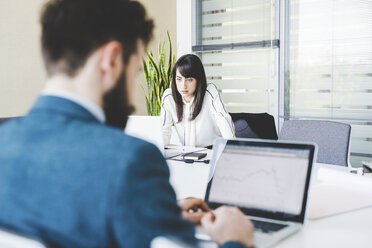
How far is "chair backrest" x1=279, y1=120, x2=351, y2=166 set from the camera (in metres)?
2.53

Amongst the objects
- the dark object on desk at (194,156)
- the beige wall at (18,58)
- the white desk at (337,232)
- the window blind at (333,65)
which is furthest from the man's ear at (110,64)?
the window blind at (333,65)

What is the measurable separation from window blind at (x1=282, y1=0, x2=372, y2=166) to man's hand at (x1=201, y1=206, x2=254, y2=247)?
362cm

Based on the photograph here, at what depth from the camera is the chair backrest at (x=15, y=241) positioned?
25.6 inches

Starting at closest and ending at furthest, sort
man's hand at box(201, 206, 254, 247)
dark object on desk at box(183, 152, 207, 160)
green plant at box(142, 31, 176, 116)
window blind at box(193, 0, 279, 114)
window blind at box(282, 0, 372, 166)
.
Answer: man's hand at box(201, 206, 254, 247)
dark object on desk at box(183, 152, 207, 160)
window blind at box(282, 0, 372, 166)
green plant at box(142, 31, 176, 116)
window blind at box(193, 0, 279, 114)

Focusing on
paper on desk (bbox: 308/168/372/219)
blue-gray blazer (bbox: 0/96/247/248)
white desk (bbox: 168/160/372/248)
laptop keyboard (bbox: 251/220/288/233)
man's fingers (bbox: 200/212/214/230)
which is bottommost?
white desk (bbox: 168/160/372/248)

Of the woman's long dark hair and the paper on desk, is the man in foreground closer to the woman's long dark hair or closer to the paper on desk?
the paper on desk

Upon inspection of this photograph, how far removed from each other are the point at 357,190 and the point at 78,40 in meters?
1.33

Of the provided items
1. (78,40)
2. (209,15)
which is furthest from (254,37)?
(78,40)

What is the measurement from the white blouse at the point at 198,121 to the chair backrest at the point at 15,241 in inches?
100

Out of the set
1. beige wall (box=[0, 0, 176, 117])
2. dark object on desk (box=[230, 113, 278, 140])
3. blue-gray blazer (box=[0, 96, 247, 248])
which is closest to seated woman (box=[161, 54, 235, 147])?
dark object on desk (box=[230, 113, 278, 140])

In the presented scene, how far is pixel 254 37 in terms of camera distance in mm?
4844

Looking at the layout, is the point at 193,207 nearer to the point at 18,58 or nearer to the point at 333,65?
the point at 18,58

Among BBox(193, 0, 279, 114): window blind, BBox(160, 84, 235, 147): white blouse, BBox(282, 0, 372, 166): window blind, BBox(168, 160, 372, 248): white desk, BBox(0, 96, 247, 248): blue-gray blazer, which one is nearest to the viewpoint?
BBox(0, 96, 247, 248): blue-gray blazer

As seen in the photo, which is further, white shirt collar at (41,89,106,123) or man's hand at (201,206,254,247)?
man's hand at (201,206,254,247)
